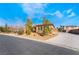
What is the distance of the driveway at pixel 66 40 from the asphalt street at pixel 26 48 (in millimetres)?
68

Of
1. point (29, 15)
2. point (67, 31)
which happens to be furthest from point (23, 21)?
point (67, 31)

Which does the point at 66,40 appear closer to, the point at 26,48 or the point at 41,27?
the point at 41,27

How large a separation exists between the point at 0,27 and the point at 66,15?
3.41ft

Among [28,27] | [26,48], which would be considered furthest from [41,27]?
[26,48]

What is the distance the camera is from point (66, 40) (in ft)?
30.6

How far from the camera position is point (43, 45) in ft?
30.6

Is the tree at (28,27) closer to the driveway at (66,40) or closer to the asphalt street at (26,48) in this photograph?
the asphalt street at (26,48)

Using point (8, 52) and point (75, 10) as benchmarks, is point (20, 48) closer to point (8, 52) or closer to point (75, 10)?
point (8, 52)

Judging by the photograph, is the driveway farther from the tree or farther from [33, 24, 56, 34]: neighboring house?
the tree

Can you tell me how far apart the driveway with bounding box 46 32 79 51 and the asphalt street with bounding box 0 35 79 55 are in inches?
2.7

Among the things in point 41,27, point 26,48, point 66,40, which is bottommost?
point 26,48

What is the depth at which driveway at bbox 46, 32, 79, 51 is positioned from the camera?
9.28 meters

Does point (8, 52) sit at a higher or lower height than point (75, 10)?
lower

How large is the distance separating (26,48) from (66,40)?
0.64 meters
